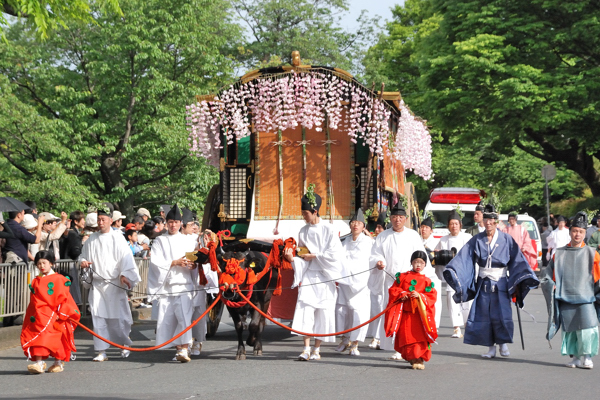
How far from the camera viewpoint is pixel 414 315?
9.27 m

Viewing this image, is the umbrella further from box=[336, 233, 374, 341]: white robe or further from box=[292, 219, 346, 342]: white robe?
box=[336, 233, 374, 341]: white robe

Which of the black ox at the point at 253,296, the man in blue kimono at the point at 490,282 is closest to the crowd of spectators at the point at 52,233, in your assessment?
the black ox at the point at 253,296

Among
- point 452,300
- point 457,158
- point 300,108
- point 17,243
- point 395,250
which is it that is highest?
point 457,158

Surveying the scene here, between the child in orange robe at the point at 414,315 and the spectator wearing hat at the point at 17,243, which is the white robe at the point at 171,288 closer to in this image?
the child in orange robe at the point at 414,315

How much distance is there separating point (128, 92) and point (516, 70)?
1219cm

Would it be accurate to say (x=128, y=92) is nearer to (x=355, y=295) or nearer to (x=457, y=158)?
(x=457, y=158)

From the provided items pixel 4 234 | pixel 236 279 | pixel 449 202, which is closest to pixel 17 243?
pixel 4 234

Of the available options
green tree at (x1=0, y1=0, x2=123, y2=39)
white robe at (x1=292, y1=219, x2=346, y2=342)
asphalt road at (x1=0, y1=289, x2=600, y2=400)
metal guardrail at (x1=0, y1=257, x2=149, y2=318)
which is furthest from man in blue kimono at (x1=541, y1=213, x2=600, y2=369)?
green tree at (x1=0, y1=0, x2=123, y2=39)

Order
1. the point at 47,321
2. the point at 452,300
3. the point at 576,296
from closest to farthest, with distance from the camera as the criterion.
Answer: the point at 47,321 → the point at 576,296 → the point at 452,300

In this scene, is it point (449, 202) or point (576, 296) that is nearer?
point (576, 296)

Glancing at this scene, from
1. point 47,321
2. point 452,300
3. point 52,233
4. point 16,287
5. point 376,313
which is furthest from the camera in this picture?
point 452,300

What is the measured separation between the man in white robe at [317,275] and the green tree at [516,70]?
1750cm

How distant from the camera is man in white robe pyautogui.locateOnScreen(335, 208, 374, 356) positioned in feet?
34.6

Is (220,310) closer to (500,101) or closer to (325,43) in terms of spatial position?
(500,101)
